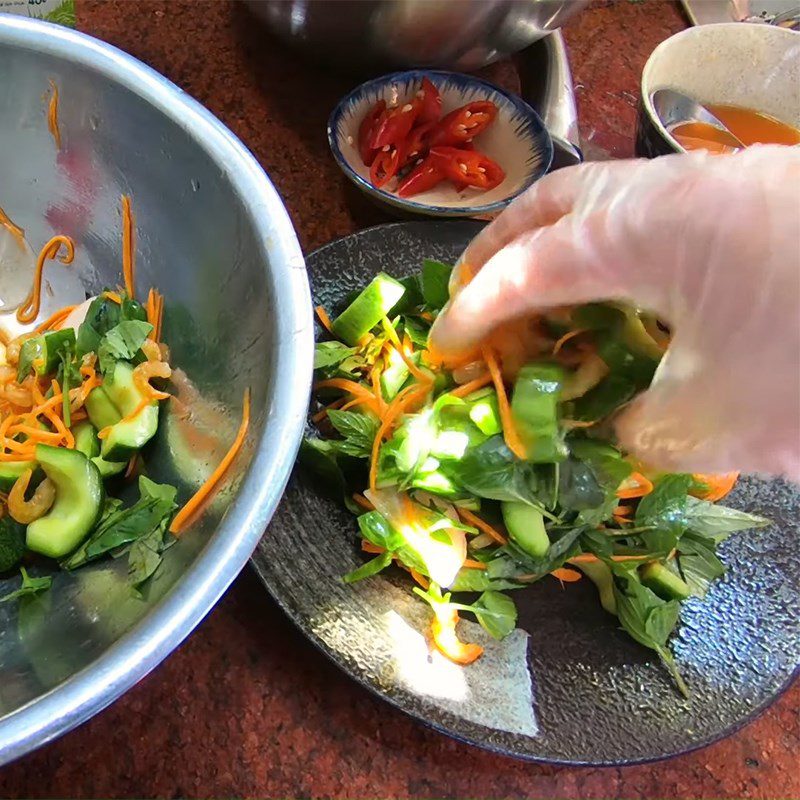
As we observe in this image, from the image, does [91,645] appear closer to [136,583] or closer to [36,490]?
[136,583]

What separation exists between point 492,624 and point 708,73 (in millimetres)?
907

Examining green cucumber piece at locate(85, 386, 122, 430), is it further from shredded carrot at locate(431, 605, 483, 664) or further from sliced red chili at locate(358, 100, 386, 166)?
sliced red chili at locate(358, 100, 386, 166)

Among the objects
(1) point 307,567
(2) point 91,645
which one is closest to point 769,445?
(1) point 307,567

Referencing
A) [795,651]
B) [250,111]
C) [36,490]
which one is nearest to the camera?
[36,490]

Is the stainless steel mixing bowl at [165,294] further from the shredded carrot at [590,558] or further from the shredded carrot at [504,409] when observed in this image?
the shredded carrot at [590,558]

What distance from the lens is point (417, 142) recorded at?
3.35ft

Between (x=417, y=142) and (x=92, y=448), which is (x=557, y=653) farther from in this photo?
(x=417, y=142)

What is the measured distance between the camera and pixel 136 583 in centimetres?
55

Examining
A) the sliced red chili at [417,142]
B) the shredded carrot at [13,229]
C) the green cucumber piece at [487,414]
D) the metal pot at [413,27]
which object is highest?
the metal pot at [413,27]

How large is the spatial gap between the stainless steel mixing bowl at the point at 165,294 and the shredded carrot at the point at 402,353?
0.23 metres

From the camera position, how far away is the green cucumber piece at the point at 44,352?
0.69 m

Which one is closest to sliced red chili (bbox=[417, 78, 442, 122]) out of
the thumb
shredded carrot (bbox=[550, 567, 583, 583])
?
the thumb

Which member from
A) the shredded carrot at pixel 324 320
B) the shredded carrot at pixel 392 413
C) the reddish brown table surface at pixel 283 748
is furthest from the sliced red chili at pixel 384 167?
the reddish brown table surface at pixel 283 748

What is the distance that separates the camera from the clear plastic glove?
0.54 metres
